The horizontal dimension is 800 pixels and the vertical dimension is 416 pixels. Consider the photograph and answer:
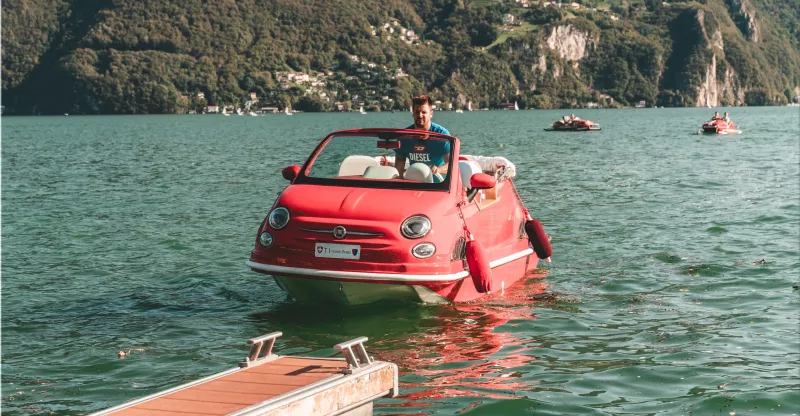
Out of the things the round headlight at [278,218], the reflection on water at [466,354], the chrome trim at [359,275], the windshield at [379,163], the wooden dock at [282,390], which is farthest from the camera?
the windshield at [379,163]

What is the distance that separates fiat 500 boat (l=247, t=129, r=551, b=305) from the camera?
10461 mm

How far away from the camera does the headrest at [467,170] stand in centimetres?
1199

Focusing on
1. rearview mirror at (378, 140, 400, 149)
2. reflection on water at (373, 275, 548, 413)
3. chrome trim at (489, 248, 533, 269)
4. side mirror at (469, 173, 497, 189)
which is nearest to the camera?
reflection on water at (373, 275, 548, 413)

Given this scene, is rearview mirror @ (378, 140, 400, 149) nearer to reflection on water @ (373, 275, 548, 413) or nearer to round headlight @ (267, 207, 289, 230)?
Result: round headlight @ (267, 207, 289, 230)

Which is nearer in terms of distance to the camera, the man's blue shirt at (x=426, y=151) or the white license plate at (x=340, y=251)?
the white license plate at (x=340, y=251)

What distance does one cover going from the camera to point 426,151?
40.0ft

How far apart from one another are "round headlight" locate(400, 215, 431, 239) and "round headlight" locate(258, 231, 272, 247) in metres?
1.42

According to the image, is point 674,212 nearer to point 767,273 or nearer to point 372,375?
point 767,273

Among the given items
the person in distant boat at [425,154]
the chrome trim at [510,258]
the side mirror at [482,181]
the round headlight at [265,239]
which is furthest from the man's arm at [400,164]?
the round headlight at [265,239]

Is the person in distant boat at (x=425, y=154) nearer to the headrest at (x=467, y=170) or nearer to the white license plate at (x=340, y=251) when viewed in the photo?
the headrest at (x=467, y=170)

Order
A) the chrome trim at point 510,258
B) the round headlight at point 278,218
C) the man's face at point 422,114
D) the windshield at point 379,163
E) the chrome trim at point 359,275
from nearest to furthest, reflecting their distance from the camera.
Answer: the chrome trim at point 359,275 → the round headlight at point 278,218 → the windshield at point 379,163 → the chrome trim at point 510,258 → the man's face at point 422,114

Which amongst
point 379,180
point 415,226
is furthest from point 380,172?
point 415,226

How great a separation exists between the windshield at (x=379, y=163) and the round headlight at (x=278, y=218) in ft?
2.63

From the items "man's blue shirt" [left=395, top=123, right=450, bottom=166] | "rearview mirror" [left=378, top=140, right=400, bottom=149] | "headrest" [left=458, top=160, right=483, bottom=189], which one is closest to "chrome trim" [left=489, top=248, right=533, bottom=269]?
"headrest" [left=458, top=160, right=483, bottom=189]
